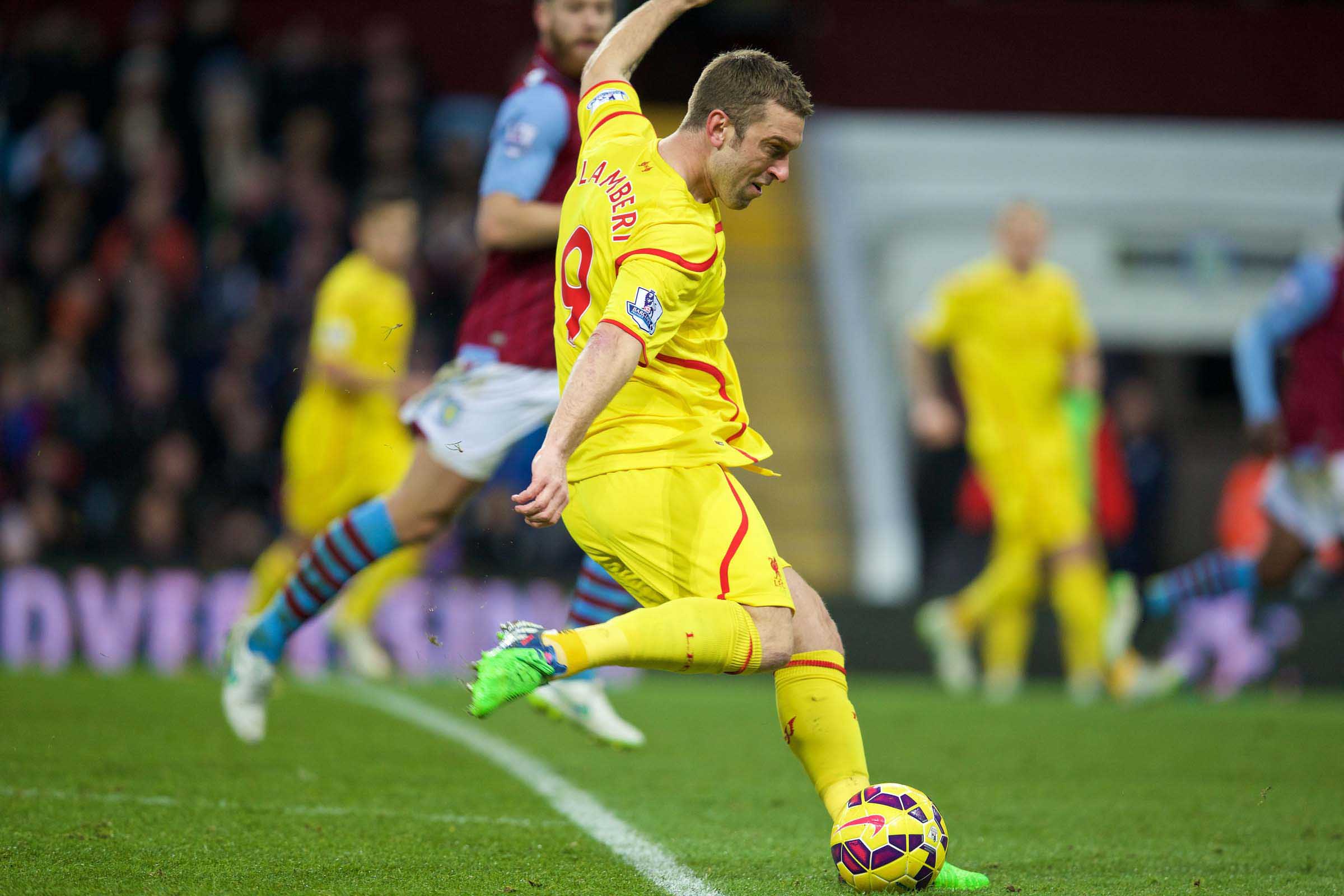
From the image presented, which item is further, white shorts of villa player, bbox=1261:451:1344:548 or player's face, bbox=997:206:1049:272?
player's face, bbox=997:206:1049:272

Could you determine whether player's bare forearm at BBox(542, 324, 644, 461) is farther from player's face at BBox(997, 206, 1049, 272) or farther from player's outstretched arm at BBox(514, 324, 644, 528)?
player's face at BBox(997, 206, 1049, 272)

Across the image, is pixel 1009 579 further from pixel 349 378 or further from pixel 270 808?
pixel 270 808

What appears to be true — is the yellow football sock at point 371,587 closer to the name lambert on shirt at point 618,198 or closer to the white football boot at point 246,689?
the white football boot at point 246,689

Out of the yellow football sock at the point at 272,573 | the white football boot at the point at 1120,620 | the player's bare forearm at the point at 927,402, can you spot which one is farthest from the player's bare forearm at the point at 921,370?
the yellow football sock at the point at 272,573

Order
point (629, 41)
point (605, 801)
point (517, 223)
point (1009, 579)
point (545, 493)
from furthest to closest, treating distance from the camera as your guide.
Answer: point (1009, 579) → point (517, 223) → point (605, 801) → point (629, 41) → point (545, 493)

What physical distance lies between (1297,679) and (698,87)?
25.3 feet

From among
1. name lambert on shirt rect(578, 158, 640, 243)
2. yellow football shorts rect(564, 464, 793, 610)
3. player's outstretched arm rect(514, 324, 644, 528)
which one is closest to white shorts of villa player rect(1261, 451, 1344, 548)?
yellow football shorts rect(564, 464, 793, 610)

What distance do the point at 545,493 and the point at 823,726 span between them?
910 millimetres

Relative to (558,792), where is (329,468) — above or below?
above

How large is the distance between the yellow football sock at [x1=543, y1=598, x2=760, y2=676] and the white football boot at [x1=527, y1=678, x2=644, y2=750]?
65.5 inches

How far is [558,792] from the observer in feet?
16.0

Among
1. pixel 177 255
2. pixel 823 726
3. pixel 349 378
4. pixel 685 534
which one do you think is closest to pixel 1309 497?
pixel 823 726

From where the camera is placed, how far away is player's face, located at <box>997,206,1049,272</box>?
9.04 meters

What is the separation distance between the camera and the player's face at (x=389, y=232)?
8508mm
